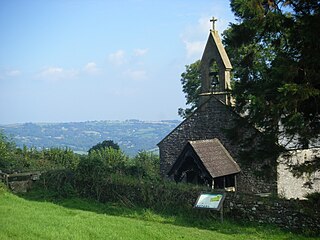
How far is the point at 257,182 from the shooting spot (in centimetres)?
2117

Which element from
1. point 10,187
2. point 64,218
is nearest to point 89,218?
point 64,218

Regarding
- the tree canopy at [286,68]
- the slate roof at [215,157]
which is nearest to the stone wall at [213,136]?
the slate roof at [215,157]

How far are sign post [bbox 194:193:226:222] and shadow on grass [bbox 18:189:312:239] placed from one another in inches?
18.9

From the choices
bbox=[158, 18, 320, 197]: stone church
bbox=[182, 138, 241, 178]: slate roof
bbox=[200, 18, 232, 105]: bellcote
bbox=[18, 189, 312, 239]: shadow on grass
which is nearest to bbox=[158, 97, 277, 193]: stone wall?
bbox=[158, 18, 320, 197]: stone church

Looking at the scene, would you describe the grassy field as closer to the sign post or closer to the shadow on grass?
the shadow on grass

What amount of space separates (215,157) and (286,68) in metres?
9.79

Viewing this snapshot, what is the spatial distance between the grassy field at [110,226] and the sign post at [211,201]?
540 millimetres

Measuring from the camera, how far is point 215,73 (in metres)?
24.2

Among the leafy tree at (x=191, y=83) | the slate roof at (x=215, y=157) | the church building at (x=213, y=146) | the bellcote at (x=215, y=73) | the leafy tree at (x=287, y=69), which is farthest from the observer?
the leafy tree at (x=191, y=83)

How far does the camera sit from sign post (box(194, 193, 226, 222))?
47.2 feet

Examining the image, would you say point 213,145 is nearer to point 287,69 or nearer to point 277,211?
point 277,211

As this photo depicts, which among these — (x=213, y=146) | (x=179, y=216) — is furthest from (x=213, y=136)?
(x=179, y=216)

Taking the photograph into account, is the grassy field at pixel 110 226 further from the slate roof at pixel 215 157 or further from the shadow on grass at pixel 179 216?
the slate roof at pixel 215 157

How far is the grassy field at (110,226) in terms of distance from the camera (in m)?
11.4
